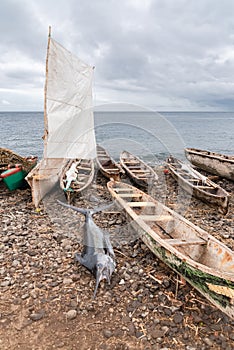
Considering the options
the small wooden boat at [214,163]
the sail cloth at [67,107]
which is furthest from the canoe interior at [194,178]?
the sail cloth at [67,107]

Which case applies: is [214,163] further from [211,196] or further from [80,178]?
[80,178]

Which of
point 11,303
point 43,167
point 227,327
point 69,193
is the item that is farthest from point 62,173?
point 227,327

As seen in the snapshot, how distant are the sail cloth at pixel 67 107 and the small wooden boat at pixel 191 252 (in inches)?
177

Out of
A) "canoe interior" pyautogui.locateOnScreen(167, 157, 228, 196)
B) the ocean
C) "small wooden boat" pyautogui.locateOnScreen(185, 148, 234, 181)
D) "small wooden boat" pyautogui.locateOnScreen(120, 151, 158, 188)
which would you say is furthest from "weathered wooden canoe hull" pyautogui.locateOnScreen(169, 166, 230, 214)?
the ocean

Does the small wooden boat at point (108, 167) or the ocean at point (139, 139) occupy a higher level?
the small wooden boat at point (108, 167)

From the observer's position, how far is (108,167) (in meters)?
13.5

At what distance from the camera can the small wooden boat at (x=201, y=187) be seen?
879 cm

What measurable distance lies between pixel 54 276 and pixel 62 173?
6101mm

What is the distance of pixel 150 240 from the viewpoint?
18.6ft

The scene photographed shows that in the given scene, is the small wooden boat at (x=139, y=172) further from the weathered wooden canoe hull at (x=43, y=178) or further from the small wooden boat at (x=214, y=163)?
the small wooden boat at (x=214, y=163)

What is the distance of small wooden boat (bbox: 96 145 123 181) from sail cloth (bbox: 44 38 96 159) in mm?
718

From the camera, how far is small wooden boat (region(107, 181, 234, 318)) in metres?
3.99

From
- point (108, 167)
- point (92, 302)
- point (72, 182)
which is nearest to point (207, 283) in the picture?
point (92, 302)

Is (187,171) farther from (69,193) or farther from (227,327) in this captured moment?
(227,327)
